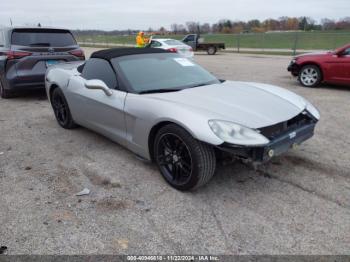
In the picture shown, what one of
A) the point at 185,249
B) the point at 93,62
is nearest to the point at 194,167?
the point at 185,249

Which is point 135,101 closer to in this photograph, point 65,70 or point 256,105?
point 256,105

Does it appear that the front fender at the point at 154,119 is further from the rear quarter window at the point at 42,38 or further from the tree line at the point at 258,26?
the tree line at the point at 258,26

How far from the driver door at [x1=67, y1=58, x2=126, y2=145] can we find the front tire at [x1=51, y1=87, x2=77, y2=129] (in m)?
0.27

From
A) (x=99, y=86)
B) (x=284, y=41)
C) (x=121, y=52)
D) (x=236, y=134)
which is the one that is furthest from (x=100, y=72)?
(x=284, y=41)

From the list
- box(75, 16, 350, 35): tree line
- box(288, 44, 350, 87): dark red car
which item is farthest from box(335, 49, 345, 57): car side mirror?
box(75, 16, 350, 35): tree line

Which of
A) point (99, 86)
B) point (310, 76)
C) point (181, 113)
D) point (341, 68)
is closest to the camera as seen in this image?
point (181, 113)

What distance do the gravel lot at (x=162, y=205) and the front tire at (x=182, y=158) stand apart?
0.54 feet

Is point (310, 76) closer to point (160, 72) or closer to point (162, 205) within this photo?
point (160, 72)

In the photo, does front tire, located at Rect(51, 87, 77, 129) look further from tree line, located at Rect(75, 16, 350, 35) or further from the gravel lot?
tree line, located at Rect(75, 16, 350, 35)

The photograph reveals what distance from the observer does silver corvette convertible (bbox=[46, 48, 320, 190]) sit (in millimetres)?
2887

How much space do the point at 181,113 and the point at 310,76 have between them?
6918mm

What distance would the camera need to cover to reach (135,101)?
3.51m

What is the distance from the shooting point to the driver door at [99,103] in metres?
3.80

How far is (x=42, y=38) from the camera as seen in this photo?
7184 millimetres
